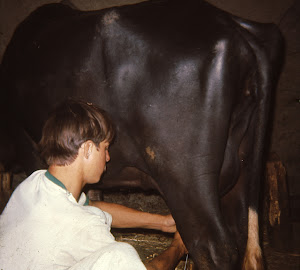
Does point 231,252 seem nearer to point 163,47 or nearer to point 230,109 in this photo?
point 230,109

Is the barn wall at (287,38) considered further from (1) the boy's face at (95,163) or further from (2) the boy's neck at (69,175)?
(2) the boy's neck at (69,175)

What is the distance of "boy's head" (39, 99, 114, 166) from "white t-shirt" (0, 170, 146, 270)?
0.19m

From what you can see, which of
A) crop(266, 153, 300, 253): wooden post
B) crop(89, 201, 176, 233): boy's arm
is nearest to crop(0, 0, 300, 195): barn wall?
crop(266, 153, 300, 253): wooden post

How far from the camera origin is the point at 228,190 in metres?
1.78

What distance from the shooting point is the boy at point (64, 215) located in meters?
0.92

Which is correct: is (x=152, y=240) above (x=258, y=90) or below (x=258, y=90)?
below

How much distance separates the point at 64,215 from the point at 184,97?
824 mm

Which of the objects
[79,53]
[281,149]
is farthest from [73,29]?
[281,149]

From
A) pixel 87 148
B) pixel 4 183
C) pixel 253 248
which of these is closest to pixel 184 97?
pixel 87 148

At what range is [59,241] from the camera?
0.92 m

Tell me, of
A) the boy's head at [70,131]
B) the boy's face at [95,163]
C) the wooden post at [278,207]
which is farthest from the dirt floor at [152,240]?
the boy's head at [70,131]

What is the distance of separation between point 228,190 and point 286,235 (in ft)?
4.13

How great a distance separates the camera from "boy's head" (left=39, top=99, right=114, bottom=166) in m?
1.15

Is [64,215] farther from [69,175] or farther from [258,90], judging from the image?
[258,90]
